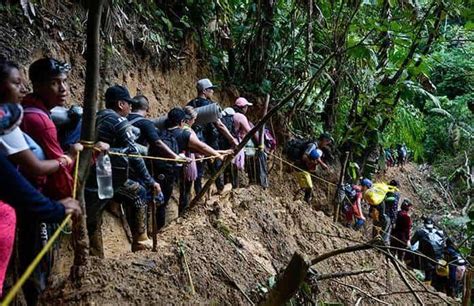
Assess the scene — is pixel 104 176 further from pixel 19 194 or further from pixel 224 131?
pixel 224 131

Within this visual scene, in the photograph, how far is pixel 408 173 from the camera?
21969 mm

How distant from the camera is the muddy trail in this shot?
3.88 metres

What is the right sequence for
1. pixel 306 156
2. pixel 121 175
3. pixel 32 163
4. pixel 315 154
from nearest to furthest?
pixel 32 163, pixel 121 175, pixel 315 154, pixel 306 156

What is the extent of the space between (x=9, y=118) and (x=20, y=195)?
1.35 feet

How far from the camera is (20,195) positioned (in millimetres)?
2309

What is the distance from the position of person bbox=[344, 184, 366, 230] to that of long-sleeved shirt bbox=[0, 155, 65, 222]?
28.0 ft

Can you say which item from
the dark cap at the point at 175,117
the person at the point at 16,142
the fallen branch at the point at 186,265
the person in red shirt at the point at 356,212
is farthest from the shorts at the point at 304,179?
the person at the point at 16,142

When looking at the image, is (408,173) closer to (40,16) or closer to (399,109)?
(399,109)

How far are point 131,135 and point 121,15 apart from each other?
351cm

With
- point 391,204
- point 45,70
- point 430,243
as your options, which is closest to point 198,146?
point 45,70

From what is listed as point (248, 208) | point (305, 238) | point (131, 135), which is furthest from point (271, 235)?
point (131, 135)

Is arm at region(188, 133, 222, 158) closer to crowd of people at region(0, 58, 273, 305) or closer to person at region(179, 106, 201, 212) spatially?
crowd of people at region(0, 58, 273, 305)

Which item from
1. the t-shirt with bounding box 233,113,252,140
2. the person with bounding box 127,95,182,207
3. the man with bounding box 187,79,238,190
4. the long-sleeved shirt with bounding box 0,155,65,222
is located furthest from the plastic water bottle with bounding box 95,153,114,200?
the t-shirt with bounding box 233,113,252,140

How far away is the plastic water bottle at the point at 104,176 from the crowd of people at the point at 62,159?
0.02 m
